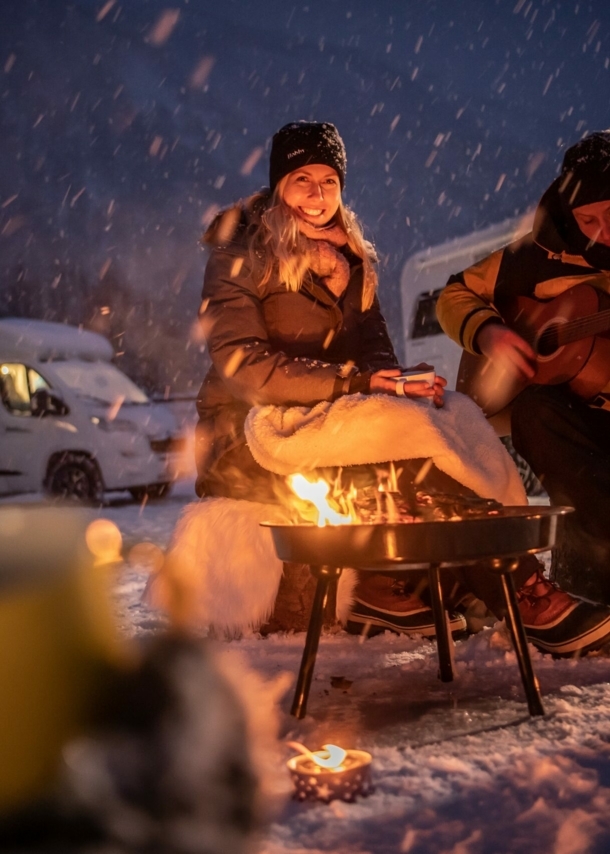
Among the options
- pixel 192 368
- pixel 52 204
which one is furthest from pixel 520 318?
pixel 52 204

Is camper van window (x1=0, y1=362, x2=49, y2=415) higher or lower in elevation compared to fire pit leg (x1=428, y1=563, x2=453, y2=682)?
higher

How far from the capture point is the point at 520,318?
3951 mm

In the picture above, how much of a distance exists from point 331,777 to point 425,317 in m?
8.16

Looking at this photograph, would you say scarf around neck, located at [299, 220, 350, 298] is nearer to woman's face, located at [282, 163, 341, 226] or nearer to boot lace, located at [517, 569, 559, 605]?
woman's face, located at [282, 163, 341, 226]

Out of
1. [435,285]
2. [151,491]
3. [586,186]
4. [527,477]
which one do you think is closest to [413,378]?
[586,186]

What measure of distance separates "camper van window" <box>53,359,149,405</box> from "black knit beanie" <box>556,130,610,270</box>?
25.9ft

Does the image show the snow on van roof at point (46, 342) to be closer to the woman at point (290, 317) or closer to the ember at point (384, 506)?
the woman at point (290, 317)

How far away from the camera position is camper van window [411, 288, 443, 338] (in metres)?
9.31

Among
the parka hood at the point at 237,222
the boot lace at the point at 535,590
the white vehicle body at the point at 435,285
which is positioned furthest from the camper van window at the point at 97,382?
the boot lace at the point at 535,590

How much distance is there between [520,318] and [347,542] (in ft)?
7.20

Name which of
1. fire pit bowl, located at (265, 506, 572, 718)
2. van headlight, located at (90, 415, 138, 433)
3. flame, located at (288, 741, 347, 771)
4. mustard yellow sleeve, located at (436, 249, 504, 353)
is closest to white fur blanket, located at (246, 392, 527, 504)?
fire pit bowl, located at (265, 506, 572, 718)

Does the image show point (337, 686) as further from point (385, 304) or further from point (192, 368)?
point (385, 304)

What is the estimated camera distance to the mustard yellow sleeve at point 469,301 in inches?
150

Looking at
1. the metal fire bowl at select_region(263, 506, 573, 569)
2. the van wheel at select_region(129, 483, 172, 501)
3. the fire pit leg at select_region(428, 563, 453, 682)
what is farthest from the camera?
the van wheel at select_region(129, 483, 172, 501)
